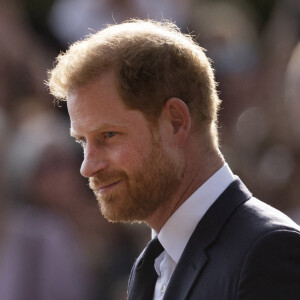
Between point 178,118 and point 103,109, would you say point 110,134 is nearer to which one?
point 103,109

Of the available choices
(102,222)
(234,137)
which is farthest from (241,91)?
(102,222)

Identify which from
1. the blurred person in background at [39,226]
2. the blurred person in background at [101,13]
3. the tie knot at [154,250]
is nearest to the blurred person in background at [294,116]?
the blurred person in background at [101,13]

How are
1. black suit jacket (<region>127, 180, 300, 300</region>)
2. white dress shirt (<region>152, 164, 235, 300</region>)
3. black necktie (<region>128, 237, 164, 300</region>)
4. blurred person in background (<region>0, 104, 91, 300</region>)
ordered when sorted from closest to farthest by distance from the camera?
black suit jacket (<region>127, 180, 300, 300</region>), white dress shirt (<region>152, 164, 235, 300</region>), black necktie (<region>128, 237, 164, 300</region>), blurred person in background (<region>0, 104, 91, 300</region>)

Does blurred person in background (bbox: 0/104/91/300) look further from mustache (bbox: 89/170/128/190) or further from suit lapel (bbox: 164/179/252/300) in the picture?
suit lapel (bbox: 164/179/252/300)

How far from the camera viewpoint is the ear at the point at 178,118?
10.00 feet

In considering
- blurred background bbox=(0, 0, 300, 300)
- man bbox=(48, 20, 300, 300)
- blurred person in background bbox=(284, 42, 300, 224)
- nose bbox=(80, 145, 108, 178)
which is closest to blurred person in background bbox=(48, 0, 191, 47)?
blurred background bbox=(0, 0, 300, 300)

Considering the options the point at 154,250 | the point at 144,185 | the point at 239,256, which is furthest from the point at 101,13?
the point at 239,256

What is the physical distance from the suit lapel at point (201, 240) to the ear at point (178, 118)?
270 millimetres

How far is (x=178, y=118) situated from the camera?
3.06 m

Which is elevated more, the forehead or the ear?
the forehead

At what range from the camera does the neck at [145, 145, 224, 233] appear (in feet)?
9.97

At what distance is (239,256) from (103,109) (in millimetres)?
755

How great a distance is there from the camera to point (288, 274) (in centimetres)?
257

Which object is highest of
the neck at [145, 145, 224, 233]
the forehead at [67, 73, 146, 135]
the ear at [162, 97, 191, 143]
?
the forehead at [67, 73, 146, 135]
